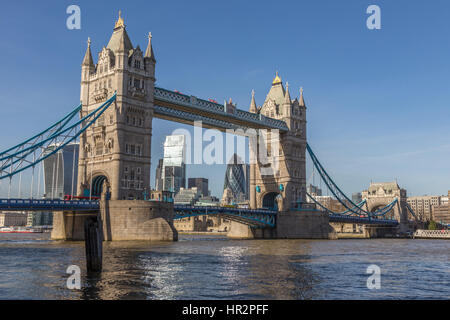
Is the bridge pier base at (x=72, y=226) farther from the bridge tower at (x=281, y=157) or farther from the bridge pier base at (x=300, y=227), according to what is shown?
the bridge tower at (x=281, y=157)

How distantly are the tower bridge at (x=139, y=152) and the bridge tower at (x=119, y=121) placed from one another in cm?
15

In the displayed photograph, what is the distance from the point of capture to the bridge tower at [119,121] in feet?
226

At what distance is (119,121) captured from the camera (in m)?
68.8

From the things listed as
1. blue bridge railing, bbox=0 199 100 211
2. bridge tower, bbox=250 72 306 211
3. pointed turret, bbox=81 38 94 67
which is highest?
pointed turret, bbox=81 38 94 67

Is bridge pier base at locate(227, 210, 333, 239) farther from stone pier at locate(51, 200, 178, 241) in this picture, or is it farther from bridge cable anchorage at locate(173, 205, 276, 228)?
stone pier at locate(51, 200, 178, 241)

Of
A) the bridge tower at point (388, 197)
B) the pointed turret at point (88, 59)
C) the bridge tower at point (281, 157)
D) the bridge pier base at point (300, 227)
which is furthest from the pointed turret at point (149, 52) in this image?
the bridge tower at point (388, 197)

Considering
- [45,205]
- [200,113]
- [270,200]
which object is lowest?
[45,205]

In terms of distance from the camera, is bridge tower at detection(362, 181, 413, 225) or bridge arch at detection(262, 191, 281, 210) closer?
bridge arch at detection(262, 191, 281, 210)

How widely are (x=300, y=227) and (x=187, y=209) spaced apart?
30.0 m

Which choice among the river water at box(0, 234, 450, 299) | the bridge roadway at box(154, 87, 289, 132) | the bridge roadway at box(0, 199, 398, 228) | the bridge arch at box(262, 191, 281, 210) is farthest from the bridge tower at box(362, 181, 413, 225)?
the river water at box(0, 234, 450, 299)

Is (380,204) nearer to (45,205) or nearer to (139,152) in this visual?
(139,152)

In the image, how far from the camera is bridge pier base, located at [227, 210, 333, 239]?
308ft

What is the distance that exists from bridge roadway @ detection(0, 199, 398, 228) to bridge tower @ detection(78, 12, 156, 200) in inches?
274

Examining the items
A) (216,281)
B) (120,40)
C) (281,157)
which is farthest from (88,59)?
(216,281)
